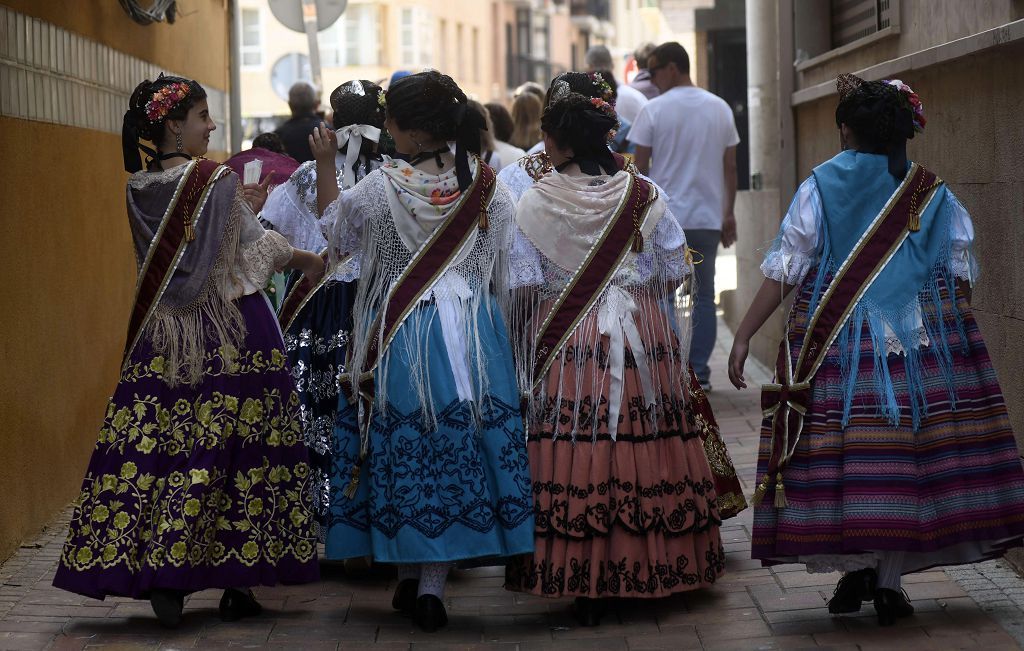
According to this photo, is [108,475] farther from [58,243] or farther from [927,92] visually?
[927,92]

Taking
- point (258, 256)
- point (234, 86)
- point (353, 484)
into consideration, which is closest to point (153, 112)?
point (258, 256)

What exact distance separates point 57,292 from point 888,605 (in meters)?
3.94

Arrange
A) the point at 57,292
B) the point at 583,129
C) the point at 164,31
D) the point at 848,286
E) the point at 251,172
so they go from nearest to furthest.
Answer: the point at 848,286 → the point at 583,129 → the point at 251,172 → the point at 57,292 → the point at 164,31

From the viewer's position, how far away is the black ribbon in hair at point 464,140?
545 centimetres

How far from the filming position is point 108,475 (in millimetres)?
5367

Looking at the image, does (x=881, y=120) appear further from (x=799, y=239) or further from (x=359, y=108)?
(x=359, y=108)

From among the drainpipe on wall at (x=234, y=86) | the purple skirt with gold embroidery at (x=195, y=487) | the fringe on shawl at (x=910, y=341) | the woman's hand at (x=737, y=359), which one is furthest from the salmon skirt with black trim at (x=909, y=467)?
the drainpipe on wall at (x=234, y=86)

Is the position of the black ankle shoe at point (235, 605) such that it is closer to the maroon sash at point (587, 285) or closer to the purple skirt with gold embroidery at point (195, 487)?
the purple skirt with gold embroidery at point (195, 487)

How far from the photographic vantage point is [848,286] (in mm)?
5223

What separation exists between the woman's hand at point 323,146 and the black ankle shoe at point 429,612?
162 centimetres

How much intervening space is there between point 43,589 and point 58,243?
5.84ft

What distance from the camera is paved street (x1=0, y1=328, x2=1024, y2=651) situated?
528cm

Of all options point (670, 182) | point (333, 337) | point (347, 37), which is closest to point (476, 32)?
point (347, 37)

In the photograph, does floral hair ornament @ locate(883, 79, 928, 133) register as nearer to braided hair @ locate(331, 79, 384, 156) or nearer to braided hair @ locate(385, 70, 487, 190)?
braided hair @ locate(385, 70, 487, 190)
